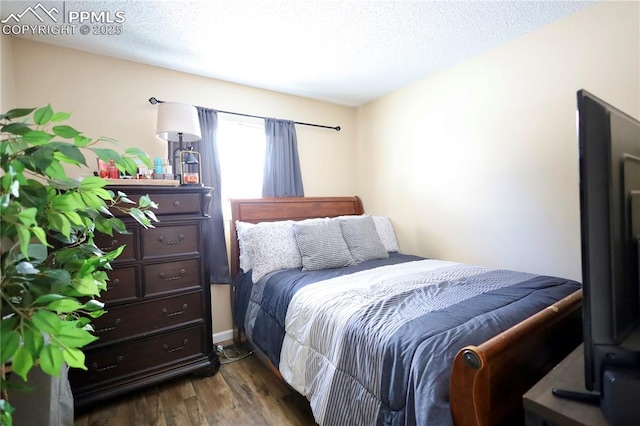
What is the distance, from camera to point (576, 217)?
193cm

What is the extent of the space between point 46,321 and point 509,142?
8.90 feet

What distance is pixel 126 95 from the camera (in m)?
2.30

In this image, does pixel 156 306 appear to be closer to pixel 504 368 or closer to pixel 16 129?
pixel 16 129

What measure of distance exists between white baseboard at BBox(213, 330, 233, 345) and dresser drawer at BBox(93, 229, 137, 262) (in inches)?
46.4

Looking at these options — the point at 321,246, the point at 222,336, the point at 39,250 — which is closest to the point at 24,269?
the point at 39,250

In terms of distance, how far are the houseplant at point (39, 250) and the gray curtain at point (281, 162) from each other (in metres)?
2.20

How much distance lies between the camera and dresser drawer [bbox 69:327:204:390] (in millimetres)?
1737

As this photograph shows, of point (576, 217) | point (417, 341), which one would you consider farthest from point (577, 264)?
point (417, 341)

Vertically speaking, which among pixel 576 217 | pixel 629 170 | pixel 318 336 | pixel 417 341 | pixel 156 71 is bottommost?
pixel 318 336

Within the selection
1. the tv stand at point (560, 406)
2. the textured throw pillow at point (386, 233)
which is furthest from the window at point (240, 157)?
the tv stand at point (560, 406)

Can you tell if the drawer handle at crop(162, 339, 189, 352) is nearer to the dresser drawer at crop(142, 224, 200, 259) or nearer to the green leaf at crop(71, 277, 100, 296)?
the dresser drawer at crop(142, 224, 200, 259)

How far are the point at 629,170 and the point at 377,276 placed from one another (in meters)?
1.50

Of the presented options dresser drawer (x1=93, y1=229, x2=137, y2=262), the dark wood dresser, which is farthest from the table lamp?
dresser drawer (x1=93, y1=229, x2=137, y2=262)

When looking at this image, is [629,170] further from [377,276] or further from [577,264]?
[577,264]
